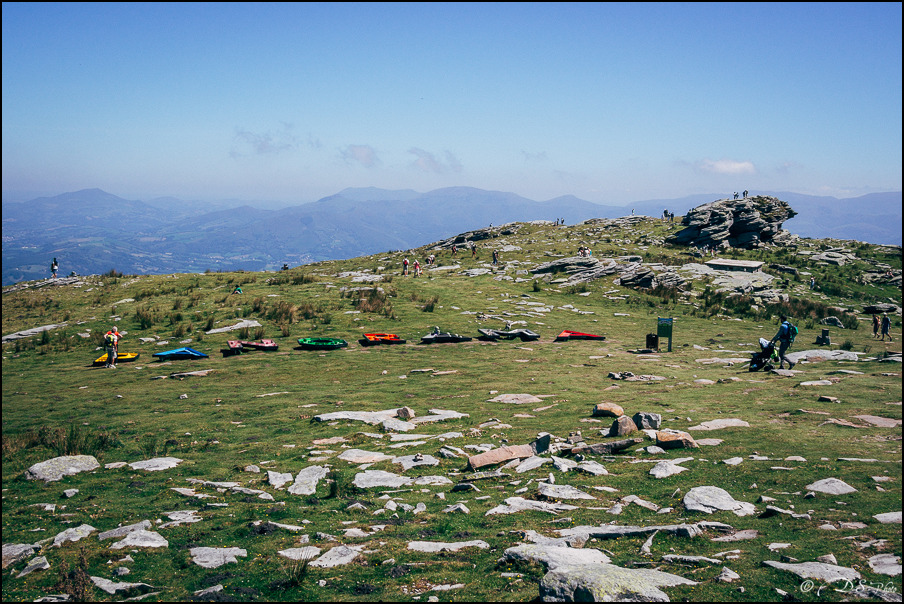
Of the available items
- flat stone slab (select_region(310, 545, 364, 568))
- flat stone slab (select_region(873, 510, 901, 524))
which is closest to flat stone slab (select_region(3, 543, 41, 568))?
flat stone slab (select_region(310, 545, 364, 568))

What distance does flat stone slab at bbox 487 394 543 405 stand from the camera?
17375mm

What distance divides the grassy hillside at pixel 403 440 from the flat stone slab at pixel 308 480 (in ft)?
0.97

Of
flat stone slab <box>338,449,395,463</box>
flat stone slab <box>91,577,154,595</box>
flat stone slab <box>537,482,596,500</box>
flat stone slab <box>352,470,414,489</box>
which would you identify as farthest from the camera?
flat stone slab <box>338,449,395,463</box>

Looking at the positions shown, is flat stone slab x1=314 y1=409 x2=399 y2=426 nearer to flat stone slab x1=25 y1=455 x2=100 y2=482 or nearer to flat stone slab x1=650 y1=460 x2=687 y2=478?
flat stone slab x1=25 y1=455 x2=100 y2=482

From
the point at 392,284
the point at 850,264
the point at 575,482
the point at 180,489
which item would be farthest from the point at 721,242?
the point at 180,489

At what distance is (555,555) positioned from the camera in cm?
716

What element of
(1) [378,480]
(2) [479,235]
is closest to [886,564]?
(1) [378,480]

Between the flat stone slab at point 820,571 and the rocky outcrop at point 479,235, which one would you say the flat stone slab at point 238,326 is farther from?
the rocky outcrop at point 479,235

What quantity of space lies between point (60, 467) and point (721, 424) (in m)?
16.6

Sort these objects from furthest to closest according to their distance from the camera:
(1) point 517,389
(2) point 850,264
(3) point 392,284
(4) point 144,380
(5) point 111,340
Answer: (2) point 850,264
(3) point 392,284
(5) point 111,340
(4) point 144,380
(1) point 517,389

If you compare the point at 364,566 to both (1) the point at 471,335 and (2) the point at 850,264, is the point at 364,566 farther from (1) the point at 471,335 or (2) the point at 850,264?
(2) the point at 850,264

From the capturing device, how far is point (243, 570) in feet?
24.7

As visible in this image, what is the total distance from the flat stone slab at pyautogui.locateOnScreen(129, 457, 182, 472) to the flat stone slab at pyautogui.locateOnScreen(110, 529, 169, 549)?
4.08 meters

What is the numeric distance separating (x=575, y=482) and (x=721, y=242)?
58615 millimetres
